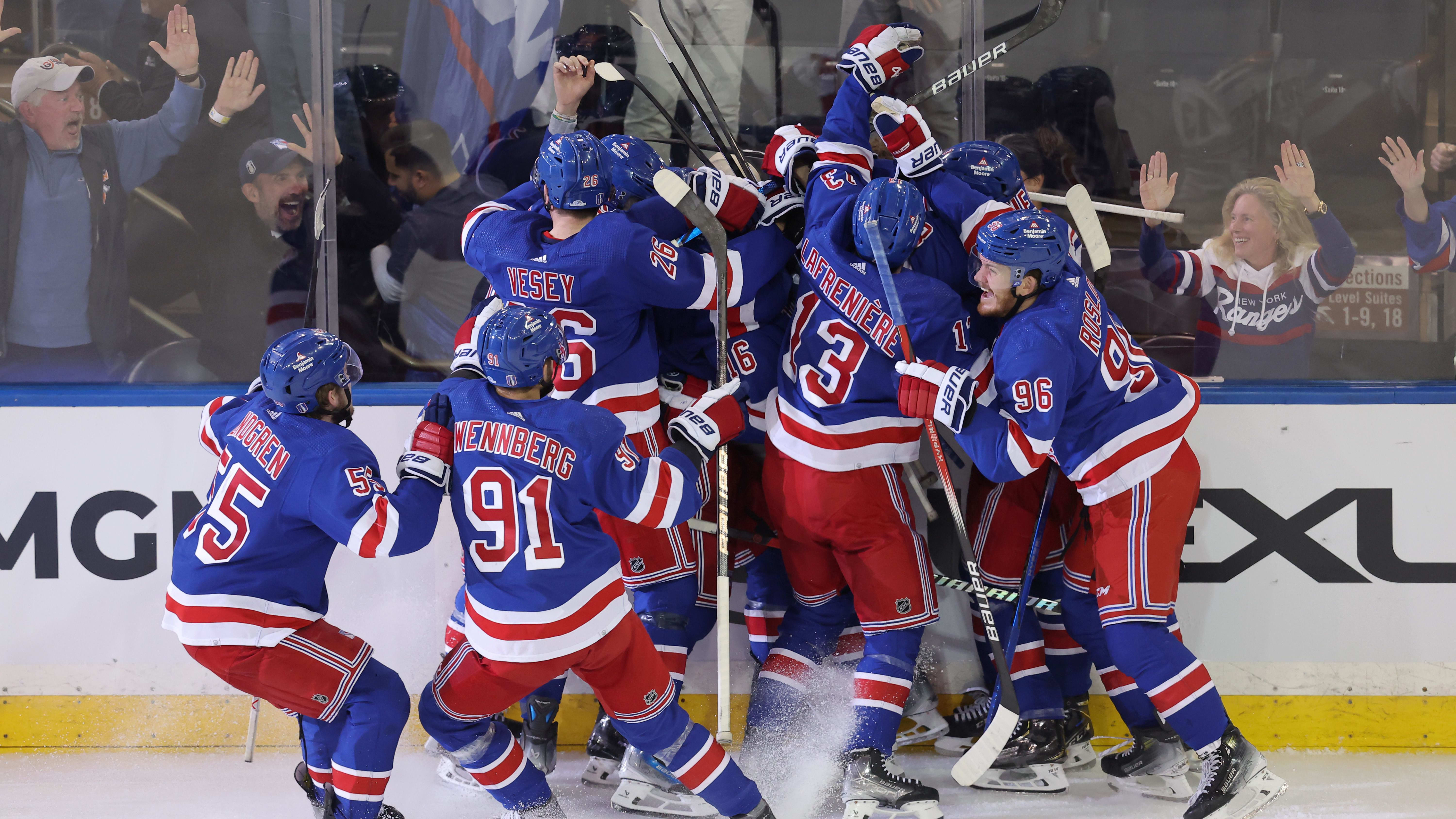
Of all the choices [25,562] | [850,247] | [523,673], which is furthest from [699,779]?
[25,562]

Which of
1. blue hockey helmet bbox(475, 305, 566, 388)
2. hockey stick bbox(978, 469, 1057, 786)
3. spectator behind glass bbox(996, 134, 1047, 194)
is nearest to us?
blue hockey helmet bbox(475, 305, 566, 388)

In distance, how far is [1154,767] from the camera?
2.82 metres

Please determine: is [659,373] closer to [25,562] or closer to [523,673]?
[523,673]

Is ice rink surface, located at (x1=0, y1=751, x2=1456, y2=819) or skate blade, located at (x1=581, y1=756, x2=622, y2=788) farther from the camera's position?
skate blade, located at (x1=581, y1=756, x2=622, y2=788)

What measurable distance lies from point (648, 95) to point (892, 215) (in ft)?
3.22

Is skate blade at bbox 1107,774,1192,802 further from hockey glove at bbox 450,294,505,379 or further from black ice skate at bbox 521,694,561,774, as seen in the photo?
hockey glove at bbox 450,294,505,379

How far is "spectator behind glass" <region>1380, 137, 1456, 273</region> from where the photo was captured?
3191mm

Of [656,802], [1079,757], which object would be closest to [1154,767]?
[1079,757]

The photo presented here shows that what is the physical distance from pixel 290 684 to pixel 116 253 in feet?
5.25

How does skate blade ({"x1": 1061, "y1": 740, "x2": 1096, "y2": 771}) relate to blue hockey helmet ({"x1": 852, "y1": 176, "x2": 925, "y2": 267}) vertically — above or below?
below

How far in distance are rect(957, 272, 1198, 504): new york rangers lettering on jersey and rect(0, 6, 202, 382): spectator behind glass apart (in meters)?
2.43

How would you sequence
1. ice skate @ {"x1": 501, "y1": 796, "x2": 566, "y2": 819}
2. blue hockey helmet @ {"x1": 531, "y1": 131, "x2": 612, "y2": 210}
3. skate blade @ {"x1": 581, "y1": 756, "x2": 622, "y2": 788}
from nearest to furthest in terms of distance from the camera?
ice skate @ {"x1": 501, "y1": 796, "x2": 566, "y2": 819}, blue hockey helmet @ {"x1": 531, "y1": 131, "x2": 612, "y2": 210}, skate blade @ {"x1": 581, "y1": 756, "x2": 622, "y2": 788}

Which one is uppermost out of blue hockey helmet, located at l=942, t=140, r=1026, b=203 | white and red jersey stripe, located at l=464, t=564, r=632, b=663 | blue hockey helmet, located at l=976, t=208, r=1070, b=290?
blue hockey helmet, located at l=942, t=140, r=1026, b=203

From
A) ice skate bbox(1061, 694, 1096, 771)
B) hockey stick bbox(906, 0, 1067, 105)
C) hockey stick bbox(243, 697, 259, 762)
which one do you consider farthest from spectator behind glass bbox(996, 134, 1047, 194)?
hockey stick bbox(243, 697, 259, 762)
